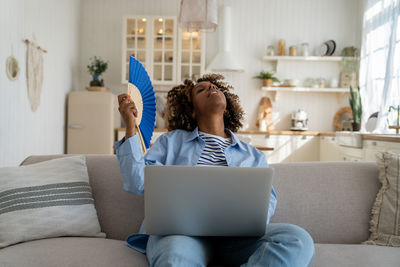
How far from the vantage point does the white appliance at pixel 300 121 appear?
5629 millimetres

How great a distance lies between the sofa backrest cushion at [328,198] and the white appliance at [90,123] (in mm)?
3624

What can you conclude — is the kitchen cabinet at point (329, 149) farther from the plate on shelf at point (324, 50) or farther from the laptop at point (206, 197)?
the laptop at point (206, 197)

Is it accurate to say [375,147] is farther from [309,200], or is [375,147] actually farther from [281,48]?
[281,48]

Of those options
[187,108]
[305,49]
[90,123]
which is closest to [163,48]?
[90,123]

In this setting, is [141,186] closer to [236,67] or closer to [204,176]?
[204,176]

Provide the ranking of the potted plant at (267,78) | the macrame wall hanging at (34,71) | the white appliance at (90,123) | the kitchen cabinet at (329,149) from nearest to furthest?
1. the macrame wall hanging at (34,71)
2. the kitchen cabinet at (329,149)
3. the white appliance at (90,123)
4. the potted plant at (267,78)

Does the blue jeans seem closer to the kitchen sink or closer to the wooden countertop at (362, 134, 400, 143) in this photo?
the wooden countertop at (362, 134, 400, 143)

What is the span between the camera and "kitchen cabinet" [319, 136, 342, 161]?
15.9 ft

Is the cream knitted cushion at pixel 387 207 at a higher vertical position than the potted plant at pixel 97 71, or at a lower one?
lower

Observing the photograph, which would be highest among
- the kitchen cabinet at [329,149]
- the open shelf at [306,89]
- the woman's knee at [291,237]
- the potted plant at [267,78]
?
the potted plant at [267,78]

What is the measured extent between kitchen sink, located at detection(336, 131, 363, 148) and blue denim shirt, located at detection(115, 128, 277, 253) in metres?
2.64

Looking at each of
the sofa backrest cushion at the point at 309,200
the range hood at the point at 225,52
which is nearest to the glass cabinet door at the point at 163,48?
the range hood at the point at 225,52

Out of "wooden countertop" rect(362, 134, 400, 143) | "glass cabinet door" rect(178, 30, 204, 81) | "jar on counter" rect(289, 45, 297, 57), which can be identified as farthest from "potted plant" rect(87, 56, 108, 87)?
"wooden countertop" rect(362, 134, 400, 143)

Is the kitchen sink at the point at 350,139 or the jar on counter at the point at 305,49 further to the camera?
the jar on counter at the point at 305,49
